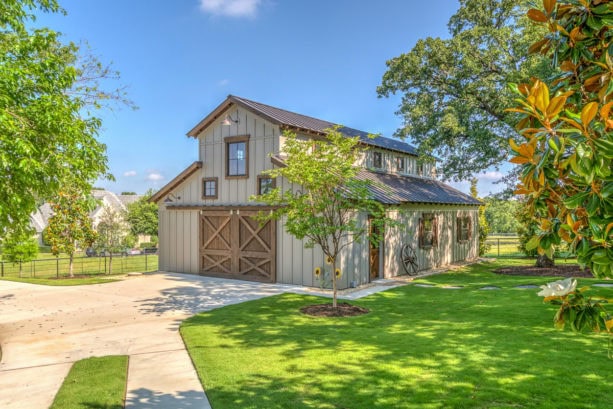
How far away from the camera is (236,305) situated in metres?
10.9

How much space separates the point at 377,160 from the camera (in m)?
18.7

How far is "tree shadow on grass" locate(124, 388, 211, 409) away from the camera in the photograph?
4.99 meters

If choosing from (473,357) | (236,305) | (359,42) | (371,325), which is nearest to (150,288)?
(236,305)

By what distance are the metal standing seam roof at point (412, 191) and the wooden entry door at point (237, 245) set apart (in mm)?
4127

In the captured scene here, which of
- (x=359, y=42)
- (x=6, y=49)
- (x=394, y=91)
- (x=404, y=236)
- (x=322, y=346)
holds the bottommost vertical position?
(x=322, y=346)

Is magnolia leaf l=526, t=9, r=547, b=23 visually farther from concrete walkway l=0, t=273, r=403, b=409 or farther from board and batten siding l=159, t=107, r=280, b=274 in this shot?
board and batten siding l=159, t=107, r=280, b=274

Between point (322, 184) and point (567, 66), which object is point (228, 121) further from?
point (567, 66)

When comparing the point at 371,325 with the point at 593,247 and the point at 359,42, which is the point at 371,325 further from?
the point at 359,42

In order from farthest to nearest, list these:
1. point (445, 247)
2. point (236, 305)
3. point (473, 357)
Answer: point (445, 247) < point (236, 305) < point (473, 357)

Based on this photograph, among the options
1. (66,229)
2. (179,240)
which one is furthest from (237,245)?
(66,229)

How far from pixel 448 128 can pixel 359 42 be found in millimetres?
5961

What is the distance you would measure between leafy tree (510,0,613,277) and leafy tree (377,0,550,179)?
14023mm

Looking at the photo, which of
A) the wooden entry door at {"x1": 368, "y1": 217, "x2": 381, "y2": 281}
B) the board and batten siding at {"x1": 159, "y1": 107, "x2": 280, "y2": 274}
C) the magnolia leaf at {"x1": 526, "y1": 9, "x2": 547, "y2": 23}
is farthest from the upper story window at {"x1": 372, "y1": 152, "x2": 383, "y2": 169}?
the magnolia leaf at {"x1": 526, "y1": 9, "x2": 547, "y2": 23}

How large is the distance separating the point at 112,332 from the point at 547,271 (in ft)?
52.6
